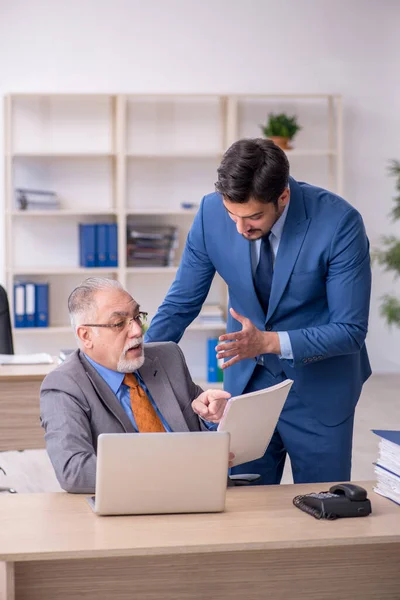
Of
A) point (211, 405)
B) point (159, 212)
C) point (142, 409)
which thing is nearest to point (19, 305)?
point (159, 212)

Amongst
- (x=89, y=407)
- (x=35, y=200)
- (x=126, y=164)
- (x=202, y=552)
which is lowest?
(x=202, y=552)

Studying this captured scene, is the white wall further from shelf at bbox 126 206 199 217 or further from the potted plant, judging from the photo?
shelf at bbox 126 206 199 217

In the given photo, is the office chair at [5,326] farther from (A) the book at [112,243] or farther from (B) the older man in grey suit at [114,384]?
(A) the book at [112,243]

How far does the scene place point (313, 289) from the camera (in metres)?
2.71

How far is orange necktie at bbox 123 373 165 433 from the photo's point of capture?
259cm

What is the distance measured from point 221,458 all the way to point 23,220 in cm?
577

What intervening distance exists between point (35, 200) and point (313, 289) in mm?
4862

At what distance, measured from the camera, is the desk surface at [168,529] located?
6.04ft

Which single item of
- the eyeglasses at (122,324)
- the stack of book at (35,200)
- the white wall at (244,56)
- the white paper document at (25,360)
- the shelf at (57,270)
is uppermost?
the white wall at (244,56)

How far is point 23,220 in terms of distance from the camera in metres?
7.49

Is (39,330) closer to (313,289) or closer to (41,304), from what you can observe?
(41,304)

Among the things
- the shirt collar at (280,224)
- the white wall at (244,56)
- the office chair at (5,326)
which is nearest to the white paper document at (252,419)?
the shirt collar at (280,224)

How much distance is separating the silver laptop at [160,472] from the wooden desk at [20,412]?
2.10 meters

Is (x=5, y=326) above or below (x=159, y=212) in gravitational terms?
below
